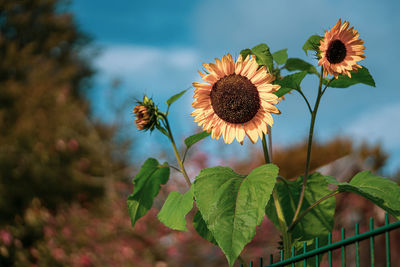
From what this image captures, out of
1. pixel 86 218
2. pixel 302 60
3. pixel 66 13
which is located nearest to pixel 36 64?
pixel 66 13

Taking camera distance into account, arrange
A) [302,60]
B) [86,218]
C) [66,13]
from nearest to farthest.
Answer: [302,60] < [86,218] < [66,13]

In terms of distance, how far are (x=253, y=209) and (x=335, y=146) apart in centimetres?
→ 1130

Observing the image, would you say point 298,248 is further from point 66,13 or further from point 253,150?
point 66,13

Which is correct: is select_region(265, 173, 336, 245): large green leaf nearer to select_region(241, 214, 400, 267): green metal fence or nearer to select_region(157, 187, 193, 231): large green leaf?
select_region(241, 214, 400, 267): green metal fence

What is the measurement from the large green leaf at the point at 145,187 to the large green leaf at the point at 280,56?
79 centimetres

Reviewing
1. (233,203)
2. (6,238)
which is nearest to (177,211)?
(233,203)

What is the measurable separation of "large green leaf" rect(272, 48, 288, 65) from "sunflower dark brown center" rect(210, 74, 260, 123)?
288mm

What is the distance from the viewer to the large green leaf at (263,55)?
192cm

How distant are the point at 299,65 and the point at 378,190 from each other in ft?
2.34

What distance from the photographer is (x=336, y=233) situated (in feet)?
24.2

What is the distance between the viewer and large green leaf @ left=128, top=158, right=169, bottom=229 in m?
2.26

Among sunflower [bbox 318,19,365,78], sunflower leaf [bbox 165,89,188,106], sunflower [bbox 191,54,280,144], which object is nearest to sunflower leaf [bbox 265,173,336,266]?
sunflower [bbox 191,54,280,144]

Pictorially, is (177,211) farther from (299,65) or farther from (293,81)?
(299,65)

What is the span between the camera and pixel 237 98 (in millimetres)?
1954
